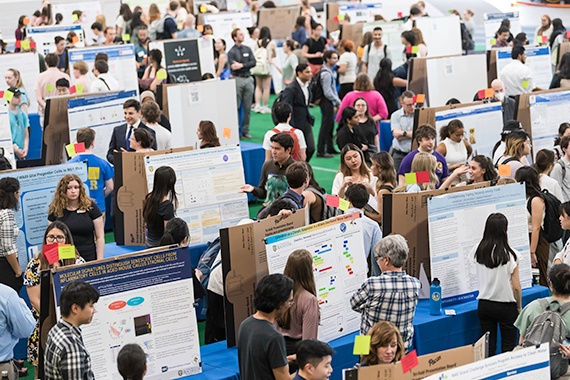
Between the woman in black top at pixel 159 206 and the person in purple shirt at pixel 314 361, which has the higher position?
the woman in black top at pixel 159 206

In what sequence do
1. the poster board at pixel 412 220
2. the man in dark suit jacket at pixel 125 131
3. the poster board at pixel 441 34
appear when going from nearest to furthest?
the poster board at pixel 412 220 < the man in dark suit jacket at pixel 125 131 < the poster board at pixel 441 34

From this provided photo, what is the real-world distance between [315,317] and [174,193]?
227cm

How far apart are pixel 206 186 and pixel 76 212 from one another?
1.31 metres

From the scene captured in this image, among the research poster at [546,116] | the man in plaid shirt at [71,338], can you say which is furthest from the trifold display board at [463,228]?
the research poster at [546,116]

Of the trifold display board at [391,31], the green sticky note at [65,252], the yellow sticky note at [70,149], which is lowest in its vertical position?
the green sticky note at [65,252]

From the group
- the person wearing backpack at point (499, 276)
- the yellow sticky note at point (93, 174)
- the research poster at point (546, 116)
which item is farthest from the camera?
the research poster at point (546, 116)

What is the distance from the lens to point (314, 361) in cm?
369

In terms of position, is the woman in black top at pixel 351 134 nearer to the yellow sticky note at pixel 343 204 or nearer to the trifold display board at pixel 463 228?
the trifold display board at pixel 463 228

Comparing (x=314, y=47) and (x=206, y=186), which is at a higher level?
(x=314, y=47)

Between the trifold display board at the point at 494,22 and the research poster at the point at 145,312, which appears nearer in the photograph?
the research poster at the point at 145,312

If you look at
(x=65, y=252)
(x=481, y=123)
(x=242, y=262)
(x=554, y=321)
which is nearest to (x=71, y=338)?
(x=65, y=252)

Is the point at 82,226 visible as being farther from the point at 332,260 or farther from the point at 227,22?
the point at 227,22

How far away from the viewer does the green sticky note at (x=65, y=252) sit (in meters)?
4.67

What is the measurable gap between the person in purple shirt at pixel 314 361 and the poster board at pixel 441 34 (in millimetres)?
11510
